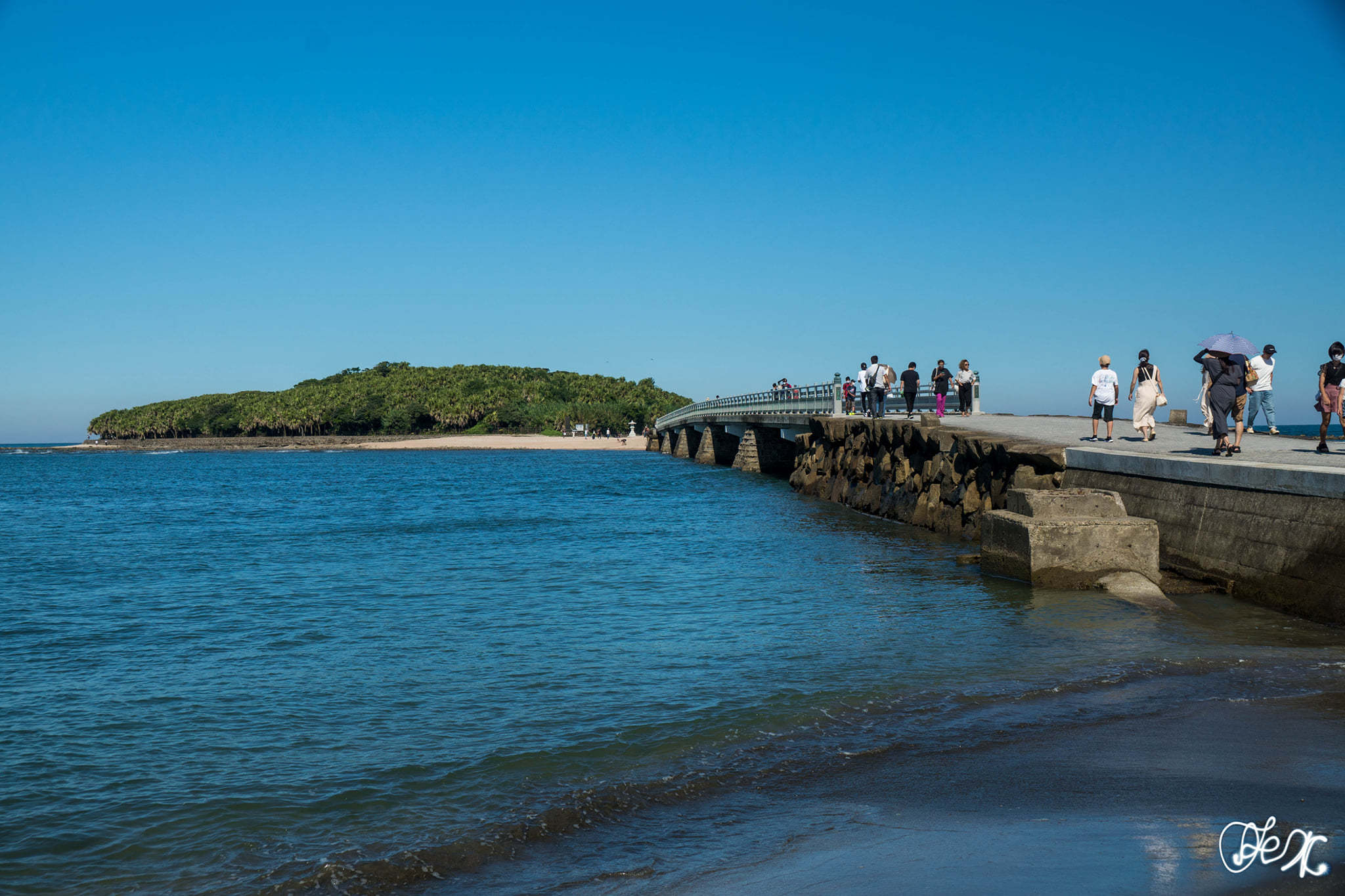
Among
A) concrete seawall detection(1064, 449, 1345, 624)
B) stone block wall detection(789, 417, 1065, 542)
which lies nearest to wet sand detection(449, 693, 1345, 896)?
concrete seawall detection(1064, 449, 1345, 624)

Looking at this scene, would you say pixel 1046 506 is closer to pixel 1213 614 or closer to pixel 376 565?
pixel 1213 614

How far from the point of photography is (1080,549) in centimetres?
1228

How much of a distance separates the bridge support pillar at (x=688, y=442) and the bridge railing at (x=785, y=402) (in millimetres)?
8551

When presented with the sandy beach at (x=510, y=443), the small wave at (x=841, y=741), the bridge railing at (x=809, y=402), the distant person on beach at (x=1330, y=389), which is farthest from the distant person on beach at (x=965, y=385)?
the sandy beach at (x=510, y=443)

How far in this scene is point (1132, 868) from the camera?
4.32 metres

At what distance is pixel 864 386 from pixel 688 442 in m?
43.6

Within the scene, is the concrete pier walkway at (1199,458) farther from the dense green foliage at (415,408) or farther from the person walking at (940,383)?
the dense green foliage at (415,408)

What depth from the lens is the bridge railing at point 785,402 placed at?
35500mm

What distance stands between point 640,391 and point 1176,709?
149m

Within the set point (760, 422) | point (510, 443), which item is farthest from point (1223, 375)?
point (510, 443)

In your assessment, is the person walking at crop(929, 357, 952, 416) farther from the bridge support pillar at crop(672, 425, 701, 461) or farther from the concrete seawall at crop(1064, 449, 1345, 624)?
the bridge support pillar at crop(672, 425, 701, 461)

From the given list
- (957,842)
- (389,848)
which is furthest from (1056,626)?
(389,848)

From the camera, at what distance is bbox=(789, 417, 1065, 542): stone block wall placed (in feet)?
56.6

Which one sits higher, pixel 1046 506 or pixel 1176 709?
pixel 1046 506
